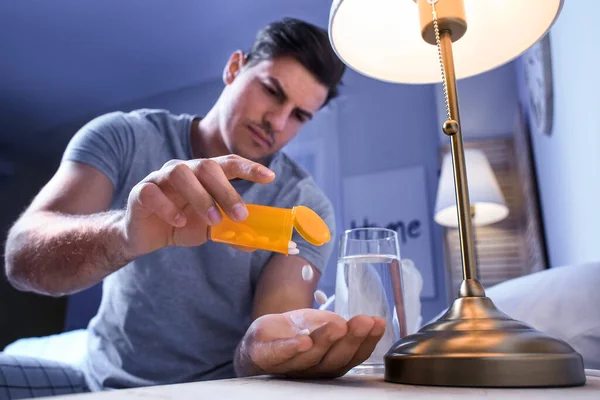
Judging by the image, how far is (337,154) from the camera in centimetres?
211

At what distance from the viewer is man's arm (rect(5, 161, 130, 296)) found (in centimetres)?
53

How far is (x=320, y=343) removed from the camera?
38 centimetres

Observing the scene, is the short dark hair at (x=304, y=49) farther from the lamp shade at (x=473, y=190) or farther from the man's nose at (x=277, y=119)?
the lamp shade at (x=473, y=190)

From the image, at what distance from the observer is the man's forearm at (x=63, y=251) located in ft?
1.68

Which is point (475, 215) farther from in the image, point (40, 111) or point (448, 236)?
point (40, 111)

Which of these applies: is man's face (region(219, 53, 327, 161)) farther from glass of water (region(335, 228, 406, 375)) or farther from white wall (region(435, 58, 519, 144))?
white wall (region(435, 58, 519, 144))

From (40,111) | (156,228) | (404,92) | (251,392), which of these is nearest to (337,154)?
(404,92)

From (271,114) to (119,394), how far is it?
71 centimetres

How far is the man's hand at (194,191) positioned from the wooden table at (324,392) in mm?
124

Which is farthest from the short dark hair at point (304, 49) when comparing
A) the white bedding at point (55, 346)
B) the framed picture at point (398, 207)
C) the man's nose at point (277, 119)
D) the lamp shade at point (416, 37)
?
the framed picture at point (398, 207)

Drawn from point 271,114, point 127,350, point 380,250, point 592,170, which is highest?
point 271,114

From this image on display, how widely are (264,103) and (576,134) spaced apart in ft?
2.08

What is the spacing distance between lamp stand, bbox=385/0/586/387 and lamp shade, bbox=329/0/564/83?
0.62 feet

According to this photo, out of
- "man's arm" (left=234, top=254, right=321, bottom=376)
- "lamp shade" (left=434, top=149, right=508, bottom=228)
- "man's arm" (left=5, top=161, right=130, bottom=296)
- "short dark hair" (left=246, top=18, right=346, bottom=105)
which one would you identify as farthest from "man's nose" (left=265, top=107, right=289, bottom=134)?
"lamp shade" (left=434, top=149, right=508, bottom=228)
